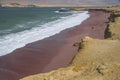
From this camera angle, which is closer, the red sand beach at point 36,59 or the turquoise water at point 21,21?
the red sand beach at point 36,59

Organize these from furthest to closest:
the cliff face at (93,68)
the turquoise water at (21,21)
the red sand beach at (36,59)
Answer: the turquoise water at (21,21)
the red sand beach at (36,59)
the cliff face at (93,68)

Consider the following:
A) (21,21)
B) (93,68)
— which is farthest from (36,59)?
(21,21)

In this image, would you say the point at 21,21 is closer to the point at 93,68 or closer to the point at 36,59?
the point at 36,59

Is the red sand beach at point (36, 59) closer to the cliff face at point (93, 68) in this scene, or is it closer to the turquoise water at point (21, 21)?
the cliff face at point (93, 68)

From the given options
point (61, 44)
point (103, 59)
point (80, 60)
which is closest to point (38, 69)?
point (80, 60)

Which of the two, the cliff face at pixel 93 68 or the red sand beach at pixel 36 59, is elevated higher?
the cliff face at pixel 93 68

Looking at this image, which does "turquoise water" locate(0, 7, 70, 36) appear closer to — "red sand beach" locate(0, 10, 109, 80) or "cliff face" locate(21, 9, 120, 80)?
"red sand beach" locate(0, 10, 109, 80)

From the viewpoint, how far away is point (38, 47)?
2358cm

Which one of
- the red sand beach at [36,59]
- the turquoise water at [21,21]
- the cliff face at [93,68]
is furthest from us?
the turquoise water at [21,21]

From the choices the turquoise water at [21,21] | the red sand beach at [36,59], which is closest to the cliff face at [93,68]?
the red sand beach at [36,59]

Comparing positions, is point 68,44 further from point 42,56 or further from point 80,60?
point 80,60

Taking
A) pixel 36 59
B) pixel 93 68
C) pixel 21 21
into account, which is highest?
pixel 93 68

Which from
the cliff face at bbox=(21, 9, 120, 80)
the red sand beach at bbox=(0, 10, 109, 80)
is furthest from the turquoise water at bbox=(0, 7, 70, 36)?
the cliff face at bbox=(21, 9, 120, 80)

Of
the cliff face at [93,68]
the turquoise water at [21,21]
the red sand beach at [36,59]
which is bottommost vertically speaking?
the turquoise water at [21,21]
